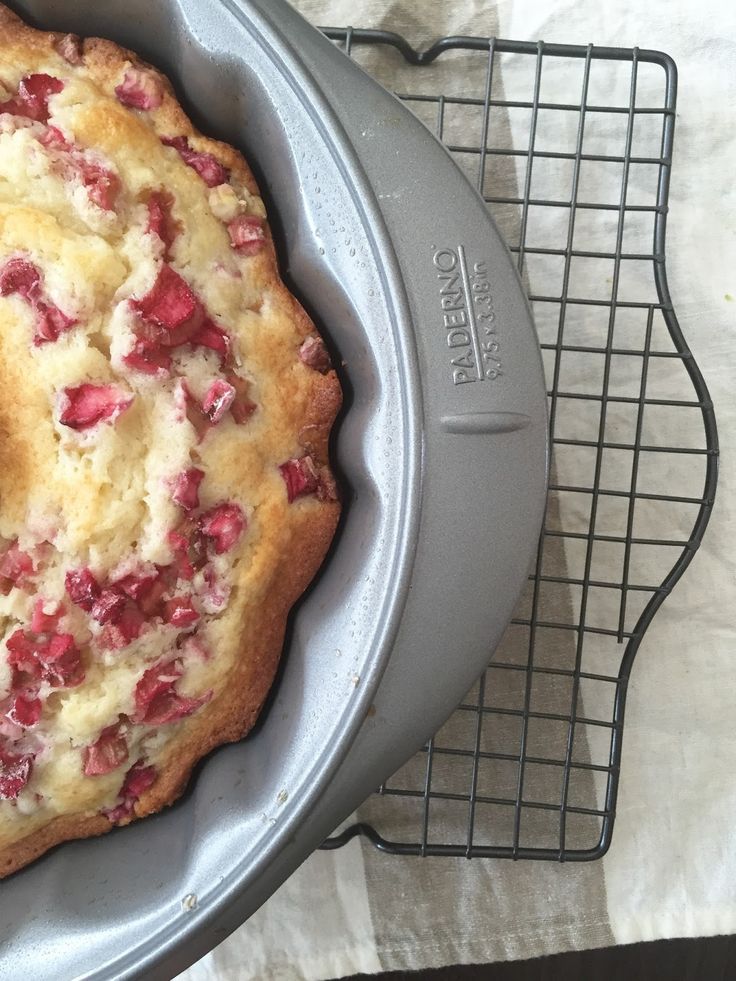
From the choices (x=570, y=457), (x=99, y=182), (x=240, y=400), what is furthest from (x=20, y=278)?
(x=570, y=457)

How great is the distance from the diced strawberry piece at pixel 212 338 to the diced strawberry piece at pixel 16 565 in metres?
0.27

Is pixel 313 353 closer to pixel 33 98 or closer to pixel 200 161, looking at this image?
pixel 200 161

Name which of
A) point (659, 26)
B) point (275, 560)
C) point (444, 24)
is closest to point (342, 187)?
point (275, 560)

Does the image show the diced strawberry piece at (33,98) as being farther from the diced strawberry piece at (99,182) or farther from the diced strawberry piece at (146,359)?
the diced strawberry piece at (146,359)

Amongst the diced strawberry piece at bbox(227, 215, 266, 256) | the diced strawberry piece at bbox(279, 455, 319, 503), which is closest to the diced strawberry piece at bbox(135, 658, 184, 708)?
the diced strawberry piece at bbox(279, 455, 319, 503)

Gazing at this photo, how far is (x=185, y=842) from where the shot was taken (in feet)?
3.11

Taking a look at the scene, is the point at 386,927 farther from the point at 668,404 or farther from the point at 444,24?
the point at 444,24

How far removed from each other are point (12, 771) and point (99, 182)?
0.60 metres

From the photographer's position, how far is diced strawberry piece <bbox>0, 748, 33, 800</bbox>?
0.93 meters

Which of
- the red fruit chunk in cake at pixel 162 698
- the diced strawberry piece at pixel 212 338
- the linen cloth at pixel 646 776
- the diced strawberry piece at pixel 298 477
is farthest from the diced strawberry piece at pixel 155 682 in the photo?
the linen cloth at pixel 646 776

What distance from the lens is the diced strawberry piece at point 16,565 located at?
870mm

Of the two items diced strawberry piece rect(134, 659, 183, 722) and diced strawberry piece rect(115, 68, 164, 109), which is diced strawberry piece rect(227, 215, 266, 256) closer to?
diced strawberry piece rect(115, 68, 164, 109)

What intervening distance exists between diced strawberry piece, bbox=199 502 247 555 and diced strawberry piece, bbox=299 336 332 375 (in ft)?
0.58

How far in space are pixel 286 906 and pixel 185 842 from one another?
0.50 meters
